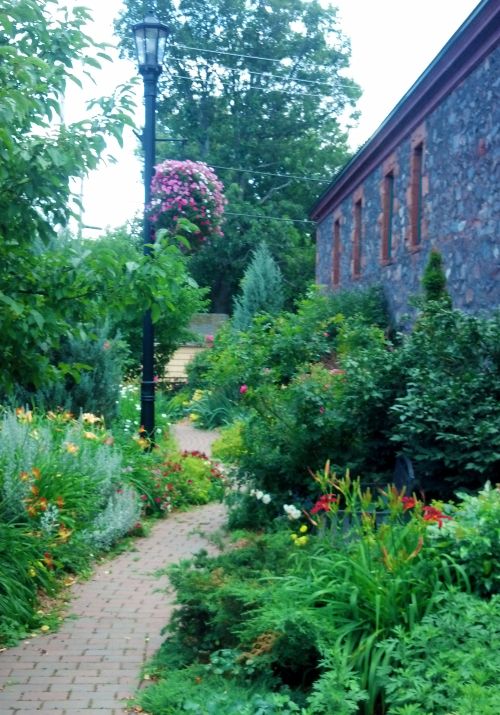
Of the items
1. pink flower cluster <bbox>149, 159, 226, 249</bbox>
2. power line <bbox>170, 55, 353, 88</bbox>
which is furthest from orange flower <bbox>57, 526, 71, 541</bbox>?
power line <bbox>170, 55, 353, 88</bbox>

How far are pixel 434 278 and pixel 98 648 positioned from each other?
815cm

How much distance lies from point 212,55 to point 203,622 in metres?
37.0

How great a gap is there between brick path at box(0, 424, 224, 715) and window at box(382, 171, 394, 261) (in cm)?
932

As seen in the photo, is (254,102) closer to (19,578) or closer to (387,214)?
(387,214)

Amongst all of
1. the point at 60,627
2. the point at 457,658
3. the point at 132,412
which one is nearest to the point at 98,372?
the point at 132,412

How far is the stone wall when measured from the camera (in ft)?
35.3

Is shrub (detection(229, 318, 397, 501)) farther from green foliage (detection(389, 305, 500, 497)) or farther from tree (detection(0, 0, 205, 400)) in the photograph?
tree (detection(0, 0, 205, 400))

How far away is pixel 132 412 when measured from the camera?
15047 mm

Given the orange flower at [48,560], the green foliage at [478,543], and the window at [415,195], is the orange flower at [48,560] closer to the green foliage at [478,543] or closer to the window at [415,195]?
the green foliage at [478,543]

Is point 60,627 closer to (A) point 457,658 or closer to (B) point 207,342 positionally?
(A) point 457,658

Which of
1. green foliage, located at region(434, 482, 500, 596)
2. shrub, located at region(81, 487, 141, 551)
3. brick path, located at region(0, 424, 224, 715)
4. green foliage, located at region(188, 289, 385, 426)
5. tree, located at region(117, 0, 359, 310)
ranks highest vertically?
tree, located at region(117, 0, 359, 310)

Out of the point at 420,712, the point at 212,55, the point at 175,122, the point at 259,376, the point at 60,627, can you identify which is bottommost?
the point at 60,627

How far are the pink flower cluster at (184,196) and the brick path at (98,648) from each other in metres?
4.41

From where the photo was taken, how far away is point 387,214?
55.0ft
